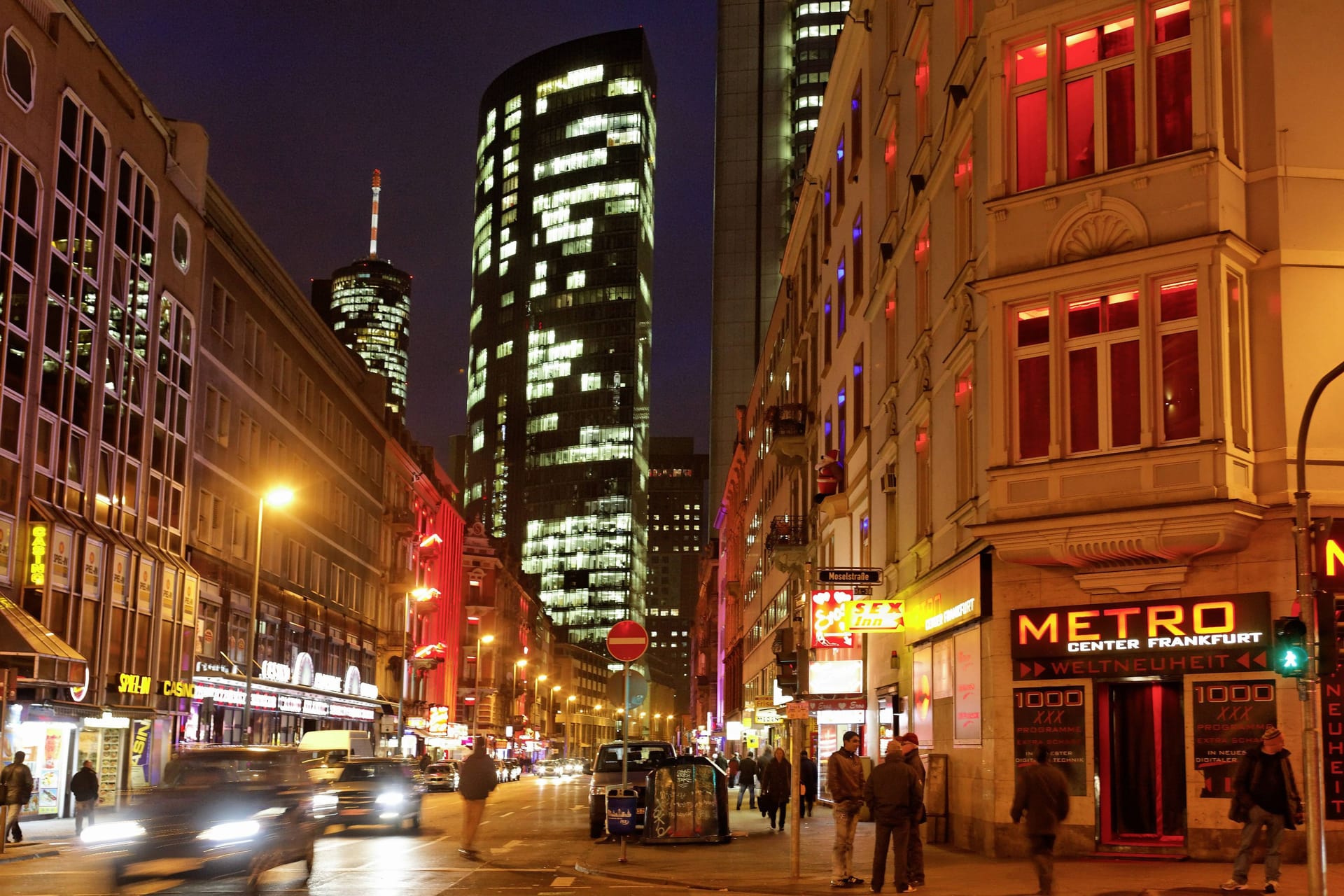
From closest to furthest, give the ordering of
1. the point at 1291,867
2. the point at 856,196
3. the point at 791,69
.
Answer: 1. the point at 1291,867
2. the point at 856,196
3. the point at 791,69

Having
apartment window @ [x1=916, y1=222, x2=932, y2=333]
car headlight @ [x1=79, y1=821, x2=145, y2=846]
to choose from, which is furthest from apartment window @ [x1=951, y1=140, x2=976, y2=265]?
car headlight @ [x1=79, y1=821, x2=145, y2=846]

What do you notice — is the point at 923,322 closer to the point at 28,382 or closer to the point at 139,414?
the point at 28,382

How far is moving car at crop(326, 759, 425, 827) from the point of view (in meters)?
29.7

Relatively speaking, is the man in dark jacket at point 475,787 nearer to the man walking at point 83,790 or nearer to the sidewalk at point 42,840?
the sidewalk at point 42,840

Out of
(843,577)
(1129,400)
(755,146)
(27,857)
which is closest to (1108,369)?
(1129,400)

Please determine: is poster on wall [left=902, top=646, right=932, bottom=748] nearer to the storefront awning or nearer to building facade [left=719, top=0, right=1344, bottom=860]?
building facade [left=719, top=0, right=1344, bottom=860]

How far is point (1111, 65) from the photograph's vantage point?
846 inches

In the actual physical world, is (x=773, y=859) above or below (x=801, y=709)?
below

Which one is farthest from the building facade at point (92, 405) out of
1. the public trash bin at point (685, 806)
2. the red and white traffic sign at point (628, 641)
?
the red and white traffic sign at point (628, 641)

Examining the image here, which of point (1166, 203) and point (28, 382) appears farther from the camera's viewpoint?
point (28, 382)

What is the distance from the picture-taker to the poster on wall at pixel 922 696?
27156 mm

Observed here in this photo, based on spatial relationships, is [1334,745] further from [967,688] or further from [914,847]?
[914,847]

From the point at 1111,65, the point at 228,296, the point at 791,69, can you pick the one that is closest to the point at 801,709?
the point at 1111,65

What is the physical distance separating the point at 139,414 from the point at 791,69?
387 ft
